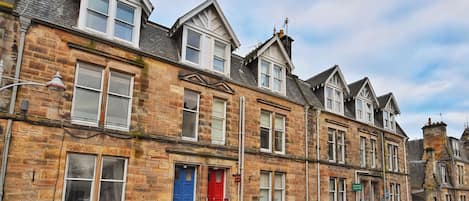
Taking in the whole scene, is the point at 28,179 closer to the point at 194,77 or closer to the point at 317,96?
the point at 194,77

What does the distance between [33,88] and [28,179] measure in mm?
2745

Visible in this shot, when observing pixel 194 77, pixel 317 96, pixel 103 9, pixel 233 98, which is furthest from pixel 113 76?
pixel 317 96

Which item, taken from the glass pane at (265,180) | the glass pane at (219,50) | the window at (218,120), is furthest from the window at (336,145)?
the glass pane at (219,50)

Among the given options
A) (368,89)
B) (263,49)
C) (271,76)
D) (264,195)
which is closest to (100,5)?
(263,49)

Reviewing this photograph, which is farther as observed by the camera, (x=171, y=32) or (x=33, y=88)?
(x=171, y=32)

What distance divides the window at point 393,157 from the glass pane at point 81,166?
69.4 ft

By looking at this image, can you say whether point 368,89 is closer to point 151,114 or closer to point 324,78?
point 324,78

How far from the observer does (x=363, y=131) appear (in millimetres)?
23891

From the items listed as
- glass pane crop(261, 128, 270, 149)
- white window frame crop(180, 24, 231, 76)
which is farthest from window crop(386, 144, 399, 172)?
white window frame crop(180, 24, 231, 76)

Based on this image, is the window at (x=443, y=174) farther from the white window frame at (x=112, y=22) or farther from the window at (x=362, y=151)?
the white window frame at (x=112, y=22)

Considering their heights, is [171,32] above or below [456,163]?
above

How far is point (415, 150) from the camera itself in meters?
42.8

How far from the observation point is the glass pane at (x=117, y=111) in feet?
41.5

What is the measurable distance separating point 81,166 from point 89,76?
3.07 m
